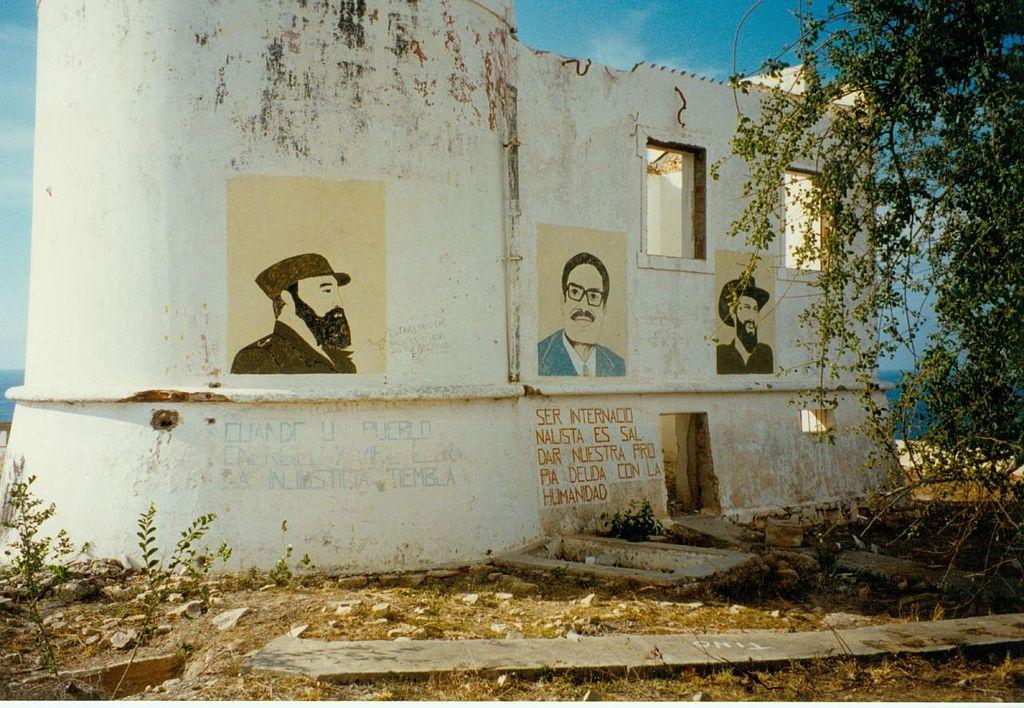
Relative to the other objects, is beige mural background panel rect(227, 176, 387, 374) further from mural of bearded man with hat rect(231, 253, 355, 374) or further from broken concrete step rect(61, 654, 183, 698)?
broken concrete step rect(61, 654, 183, 698)

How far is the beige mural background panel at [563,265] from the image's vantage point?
33.3 feet

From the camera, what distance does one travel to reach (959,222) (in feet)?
20.3

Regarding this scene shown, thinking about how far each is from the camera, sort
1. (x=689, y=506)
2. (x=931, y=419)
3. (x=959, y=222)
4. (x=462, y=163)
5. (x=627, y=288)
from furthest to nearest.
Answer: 1. (x=689, y=506)
2. (x=627, y=288)
3. (x=462, y=163)
4. (x=931, y=419)
5. (x=959, y=222)

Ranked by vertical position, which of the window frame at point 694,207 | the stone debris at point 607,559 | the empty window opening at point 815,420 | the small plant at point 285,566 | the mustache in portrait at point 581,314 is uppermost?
the window frame at point 694,207

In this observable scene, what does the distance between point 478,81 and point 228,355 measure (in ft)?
12.4

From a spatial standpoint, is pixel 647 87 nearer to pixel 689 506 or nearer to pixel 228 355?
pixel 689 506

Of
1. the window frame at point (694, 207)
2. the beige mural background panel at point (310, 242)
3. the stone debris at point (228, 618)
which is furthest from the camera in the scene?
the window frame at point (694, 207)

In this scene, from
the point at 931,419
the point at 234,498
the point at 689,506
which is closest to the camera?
the point at 931,419

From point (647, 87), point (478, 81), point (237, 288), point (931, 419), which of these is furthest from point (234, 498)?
point (647, 87)

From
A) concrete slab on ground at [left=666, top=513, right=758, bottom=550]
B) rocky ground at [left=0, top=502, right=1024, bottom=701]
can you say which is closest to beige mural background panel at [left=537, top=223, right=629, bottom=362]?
concrete slab on ground at [left=666, top=513, right=758, bottom=550]

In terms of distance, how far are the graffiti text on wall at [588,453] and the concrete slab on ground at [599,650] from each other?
3663 millimetres

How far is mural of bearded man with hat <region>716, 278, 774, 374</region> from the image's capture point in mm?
11844

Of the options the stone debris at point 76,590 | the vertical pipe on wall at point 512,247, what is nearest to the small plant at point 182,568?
the stone debris at point 76,590

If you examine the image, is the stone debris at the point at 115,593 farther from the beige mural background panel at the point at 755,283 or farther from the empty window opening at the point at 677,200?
the empty window opening at the point at 677,200
